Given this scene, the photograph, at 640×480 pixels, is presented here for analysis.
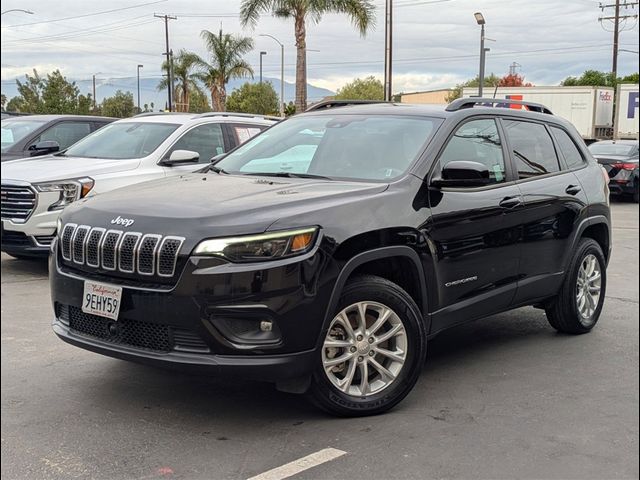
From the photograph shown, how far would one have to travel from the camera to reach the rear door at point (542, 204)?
5.42m

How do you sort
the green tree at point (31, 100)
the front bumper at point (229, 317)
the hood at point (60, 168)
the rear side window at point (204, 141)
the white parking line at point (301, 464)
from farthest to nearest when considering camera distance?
the green tree at point (31, 100) → the rear side window at point (204, 141) → the hood at point (60, 168) → the front bumper at point (229, 317) → the white parking line at point (301, 464)

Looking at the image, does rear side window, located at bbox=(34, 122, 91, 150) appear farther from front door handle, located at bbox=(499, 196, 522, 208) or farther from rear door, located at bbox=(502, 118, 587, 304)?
front door handle, located at bbox=(499, 196, 522, 208)

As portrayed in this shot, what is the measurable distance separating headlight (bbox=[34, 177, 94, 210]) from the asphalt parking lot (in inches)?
98.0

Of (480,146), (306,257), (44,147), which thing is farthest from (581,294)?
(44,147)

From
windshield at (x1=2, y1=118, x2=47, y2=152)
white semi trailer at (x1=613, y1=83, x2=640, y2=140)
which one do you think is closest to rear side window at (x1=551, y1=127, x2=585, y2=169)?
windshield at (x1=2, y1=118, x2=47, y2=152)

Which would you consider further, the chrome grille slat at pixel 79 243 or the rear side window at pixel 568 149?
the rear side window at pixel 568 149

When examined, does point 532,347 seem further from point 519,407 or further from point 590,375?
point 519,407

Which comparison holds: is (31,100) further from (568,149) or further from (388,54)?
(568,149)

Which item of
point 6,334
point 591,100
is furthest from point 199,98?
point 6,334

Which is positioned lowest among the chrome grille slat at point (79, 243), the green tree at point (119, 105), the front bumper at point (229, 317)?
the front bumper at point (229, 317)

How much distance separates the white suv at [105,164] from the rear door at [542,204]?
3.15 m

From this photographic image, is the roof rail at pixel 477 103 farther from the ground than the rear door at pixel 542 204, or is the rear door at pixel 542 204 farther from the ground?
the roof rail at pixel 477 103

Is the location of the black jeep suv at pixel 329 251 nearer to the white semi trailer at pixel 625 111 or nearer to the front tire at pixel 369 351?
the front tire at pixel 369 351

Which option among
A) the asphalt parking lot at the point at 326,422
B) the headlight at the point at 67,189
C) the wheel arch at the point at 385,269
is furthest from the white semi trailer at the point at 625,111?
the wheel arch at the point at 385,269
